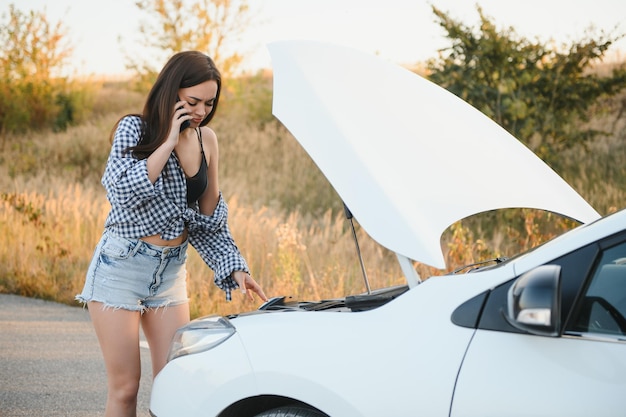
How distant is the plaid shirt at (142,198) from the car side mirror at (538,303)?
1.68m

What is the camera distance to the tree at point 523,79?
13.4 meters

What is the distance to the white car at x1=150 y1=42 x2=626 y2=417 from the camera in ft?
7.25

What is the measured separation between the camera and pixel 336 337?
2.53 meters

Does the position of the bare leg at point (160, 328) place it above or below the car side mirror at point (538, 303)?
below

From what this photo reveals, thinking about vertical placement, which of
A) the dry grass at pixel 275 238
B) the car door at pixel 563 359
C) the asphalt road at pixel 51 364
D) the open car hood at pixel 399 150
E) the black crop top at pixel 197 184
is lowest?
the asphalt road at pixel 51 364

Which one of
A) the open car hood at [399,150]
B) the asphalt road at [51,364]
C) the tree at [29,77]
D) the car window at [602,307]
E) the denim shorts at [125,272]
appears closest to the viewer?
the car window at [602,307]

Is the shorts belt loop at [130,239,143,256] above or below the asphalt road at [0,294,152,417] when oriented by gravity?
above

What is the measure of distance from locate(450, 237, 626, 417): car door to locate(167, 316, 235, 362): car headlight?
88 centimetres

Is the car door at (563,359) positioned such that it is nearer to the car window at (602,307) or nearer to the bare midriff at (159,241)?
the car window at (602,307)

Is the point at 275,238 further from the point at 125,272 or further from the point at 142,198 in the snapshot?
the point at 142,198

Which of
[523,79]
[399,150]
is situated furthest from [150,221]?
[523,79]

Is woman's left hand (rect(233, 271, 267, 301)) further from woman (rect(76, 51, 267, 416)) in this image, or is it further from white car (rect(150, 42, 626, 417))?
white car (rect(150, 42, 626, 417))

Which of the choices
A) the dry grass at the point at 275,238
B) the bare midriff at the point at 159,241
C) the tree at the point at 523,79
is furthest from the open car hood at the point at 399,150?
the tree at the point at 523,79

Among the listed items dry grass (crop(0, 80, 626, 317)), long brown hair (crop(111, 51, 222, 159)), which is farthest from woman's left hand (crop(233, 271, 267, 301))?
dry grass (crop(0, 80, 626, 317))
